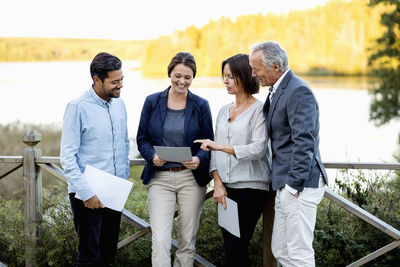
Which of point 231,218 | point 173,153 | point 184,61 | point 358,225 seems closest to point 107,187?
point 173,153

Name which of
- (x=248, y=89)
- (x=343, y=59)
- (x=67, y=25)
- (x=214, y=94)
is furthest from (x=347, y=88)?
(x=248, y=89)

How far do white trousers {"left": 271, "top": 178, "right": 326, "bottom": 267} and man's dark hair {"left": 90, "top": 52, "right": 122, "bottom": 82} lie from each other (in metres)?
1.13

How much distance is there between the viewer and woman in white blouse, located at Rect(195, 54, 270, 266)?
2.58 meters

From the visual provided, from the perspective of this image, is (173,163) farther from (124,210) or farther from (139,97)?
(139,97)

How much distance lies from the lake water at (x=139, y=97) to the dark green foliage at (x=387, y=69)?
1.33 metres

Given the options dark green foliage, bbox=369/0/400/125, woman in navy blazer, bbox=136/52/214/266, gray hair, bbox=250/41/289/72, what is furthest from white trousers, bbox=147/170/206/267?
dark green foliage, bbox=369/0/400/125

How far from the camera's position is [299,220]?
2.35 metres

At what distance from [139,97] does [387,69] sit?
16.6m

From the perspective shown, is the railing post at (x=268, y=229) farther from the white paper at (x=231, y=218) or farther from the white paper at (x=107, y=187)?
the white paper at (x=107, y=187)

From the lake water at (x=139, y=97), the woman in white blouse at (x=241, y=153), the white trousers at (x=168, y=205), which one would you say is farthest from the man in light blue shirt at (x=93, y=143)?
the lake water at (x=139, y=97)

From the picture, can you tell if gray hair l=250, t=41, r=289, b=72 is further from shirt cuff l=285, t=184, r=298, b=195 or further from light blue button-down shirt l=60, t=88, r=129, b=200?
light blue button-down shirt l=60, t=88, r=129, b=200

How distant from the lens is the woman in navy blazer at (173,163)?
2.72 metres

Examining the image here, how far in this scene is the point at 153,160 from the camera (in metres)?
2.70

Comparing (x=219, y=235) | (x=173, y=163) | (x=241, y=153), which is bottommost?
(x=219, y=235)
